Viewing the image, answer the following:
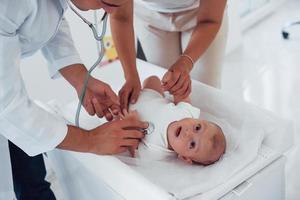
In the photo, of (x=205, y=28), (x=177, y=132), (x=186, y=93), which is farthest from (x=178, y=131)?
(x=205, y=28)

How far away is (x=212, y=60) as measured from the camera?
5.42 feet

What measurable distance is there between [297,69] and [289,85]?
0.22 m

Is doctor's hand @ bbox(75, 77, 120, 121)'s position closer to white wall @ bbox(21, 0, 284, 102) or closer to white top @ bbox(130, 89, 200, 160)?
white top @ bbox(130, 89, 200, 160)

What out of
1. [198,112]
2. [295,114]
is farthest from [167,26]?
[295,114]

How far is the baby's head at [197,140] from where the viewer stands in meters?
1.31

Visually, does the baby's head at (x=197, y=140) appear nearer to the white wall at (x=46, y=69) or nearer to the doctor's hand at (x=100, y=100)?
the doctor's hand at (x=100, y=100)

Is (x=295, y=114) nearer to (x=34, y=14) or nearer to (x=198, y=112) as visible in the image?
(x=198, y=112)

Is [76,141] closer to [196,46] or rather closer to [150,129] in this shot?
[150,129]

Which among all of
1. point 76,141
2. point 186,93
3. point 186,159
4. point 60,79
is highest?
point 76,141

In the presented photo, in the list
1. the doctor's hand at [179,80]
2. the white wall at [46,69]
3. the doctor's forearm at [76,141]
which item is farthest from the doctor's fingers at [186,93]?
the white wall at [46,69]

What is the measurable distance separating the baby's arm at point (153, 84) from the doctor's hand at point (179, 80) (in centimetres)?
16

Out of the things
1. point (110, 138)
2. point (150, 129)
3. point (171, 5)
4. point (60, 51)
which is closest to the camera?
point (110, 138)

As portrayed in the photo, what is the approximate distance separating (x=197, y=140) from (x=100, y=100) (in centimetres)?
33

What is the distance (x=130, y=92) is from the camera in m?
1.52
